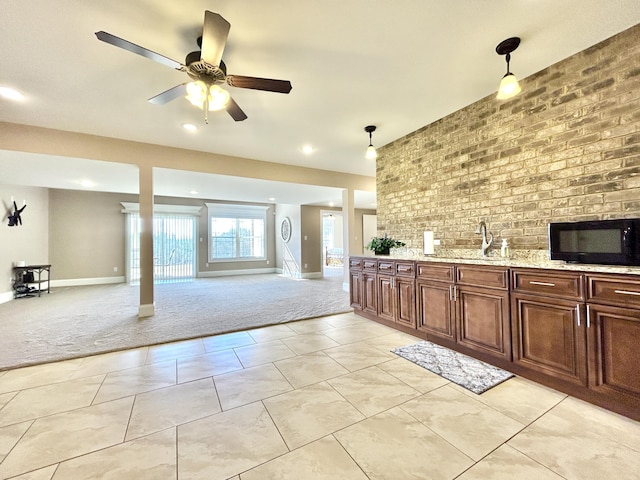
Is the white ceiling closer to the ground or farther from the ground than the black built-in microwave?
farther from the ground

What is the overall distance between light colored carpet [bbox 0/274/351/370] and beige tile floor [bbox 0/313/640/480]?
22.1 inches

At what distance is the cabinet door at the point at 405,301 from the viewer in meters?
3.00

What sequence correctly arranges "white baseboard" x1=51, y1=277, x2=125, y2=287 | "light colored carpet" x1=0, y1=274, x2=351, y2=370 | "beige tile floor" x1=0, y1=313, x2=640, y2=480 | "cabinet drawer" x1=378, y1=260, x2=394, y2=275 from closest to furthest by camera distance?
"beige tile floor" x1=0, y1=313, x2=640, y2=480 < "light colored carpet" x1=0, y1=274, x2=351, y2=370 < "cabinet drawer" x1=378, y1=260, x2=394, y2=275 < "white baseboard" x1=51, y1=277, x2=125, y2=287

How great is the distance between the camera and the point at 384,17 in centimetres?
182

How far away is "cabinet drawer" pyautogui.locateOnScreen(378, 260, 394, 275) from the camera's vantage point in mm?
3287

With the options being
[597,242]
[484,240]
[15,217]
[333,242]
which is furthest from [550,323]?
[333,242]

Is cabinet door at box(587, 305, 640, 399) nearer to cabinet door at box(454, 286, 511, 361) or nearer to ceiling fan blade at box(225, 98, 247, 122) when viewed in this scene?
cabinet door at box(454, 286, 511, 361)

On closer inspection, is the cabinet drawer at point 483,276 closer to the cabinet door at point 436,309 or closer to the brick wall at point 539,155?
the cabinet door at point 436,309

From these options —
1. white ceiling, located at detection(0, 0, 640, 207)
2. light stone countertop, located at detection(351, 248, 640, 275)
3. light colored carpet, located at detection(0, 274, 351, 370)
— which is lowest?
light colored carpet, located at detection(0, 274, 351, 370)

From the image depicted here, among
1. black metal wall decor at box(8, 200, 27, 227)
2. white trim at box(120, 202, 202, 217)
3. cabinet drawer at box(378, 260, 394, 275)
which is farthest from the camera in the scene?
white trim at box(120, 202, 202, 217)

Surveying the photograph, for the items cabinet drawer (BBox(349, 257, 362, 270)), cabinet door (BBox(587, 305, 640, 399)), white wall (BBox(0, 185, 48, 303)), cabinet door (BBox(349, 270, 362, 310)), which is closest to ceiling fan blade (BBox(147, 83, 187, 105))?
cabinet drawer (BBox(349, 257, 362, 270))

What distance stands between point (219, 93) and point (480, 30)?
2.03 meters

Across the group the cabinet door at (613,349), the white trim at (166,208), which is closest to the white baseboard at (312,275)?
the white trim at (166,208)

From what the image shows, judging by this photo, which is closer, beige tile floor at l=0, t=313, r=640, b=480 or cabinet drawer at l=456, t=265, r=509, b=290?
beige tile floor at l=0, t=313, r=640, b=480
